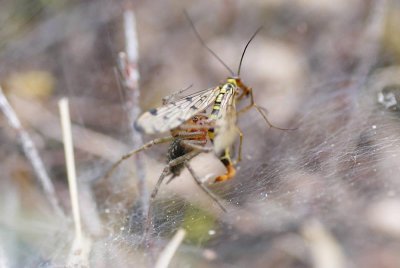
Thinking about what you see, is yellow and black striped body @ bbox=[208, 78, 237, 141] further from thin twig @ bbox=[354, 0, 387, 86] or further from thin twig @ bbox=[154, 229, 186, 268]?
thin twig @ bbox=[354, 0, 387, 86]

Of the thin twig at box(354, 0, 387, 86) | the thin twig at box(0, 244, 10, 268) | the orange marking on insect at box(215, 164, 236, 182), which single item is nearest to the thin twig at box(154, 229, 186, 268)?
the orange marking on insect at box(215, 164, 236, 182)

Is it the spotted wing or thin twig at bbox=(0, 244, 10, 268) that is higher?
the spotted wing

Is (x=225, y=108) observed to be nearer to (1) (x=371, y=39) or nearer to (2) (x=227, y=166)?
(2) (x=227, y=166)

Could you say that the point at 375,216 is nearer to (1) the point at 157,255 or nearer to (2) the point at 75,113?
A: (1) the point at 157,255

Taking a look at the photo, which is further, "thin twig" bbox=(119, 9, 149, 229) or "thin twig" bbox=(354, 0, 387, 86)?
"thin twig" bbox=(354, 0, 387, 86)

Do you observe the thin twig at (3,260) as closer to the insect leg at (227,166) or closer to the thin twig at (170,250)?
the thin twig at (170,250)

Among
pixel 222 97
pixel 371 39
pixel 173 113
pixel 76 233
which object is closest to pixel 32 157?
pixel 76 233

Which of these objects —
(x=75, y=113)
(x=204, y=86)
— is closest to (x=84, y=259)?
(x=75, y=113)
